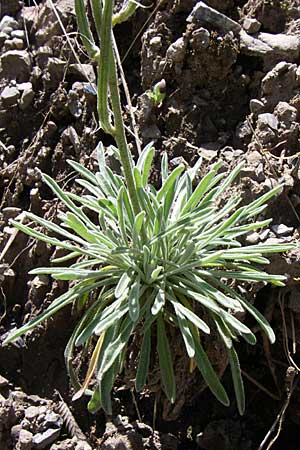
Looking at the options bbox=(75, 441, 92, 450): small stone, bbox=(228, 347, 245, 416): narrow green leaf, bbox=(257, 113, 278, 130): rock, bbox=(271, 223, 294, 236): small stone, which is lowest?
bbox=(75, 441, 92, 450): small stone

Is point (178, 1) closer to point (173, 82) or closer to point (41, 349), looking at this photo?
point (173, 82)

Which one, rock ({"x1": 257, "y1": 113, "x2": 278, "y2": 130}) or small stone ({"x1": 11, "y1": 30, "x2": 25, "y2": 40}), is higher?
small stone ({"x1": 11, "y1": 30, "x2": 25, "y2": 40})

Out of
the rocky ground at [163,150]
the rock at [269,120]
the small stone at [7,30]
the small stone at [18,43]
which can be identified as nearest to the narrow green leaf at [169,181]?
the rocky ground at [163,150]

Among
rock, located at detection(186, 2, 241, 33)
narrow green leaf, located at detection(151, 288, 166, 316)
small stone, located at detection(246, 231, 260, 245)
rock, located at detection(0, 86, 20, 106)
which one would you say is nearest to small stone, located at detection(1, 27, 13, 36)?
rock, located at detection(0, 86, 20, 106)

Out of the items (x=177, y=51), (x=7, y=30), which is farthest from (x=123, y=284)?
(x=7, y=30)

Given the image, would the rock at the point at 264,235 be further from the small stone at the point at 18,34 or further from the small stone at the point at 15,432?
the small stone at the point at 18,34

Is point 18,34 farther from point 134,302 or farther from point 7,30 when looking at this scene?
point 134,302

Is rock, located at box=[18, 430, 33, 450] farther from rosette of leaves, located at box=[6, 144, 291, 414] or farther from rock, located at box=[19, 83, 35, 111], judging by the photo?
rock, located at box=[19, 83, 35, 111]
